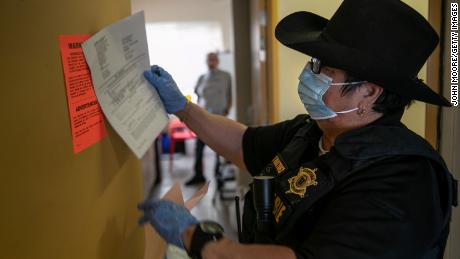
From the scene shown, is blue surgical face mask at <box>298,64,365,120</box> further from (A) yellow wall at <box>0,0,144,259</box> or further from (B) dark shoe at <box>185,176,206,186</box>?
(B) dark shoe at <box>185,176,206,186</box>

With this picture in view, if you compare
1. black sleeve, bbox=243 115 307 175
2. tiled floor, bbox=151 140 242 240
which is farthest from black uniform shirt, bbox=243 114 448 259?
tiled floor, bbox=151 140 242 240

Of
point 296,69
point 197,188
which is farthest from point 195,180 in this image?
point 296,69

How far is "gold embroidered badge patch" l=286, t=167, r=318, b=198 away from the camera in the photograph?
899 mm

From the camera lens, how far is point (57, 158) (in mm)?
627

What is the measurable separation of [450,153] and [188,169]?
14.3 feet

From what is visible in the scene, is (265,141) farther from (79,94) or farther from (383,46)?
(79,94)

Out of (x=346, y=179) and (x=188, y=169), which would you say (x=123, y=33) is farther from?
(x=188, y=169)

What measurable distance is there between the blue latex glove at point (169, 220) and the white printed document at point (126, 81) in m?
0.14

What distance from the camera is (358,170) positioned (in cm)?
84

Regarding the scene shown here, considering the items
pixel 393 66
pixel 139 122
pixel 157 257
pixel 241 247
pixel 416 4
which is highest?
pixel 416 4

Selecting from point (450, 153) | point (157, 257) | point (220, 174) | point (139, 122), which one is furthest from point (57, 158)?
point (220, 174)

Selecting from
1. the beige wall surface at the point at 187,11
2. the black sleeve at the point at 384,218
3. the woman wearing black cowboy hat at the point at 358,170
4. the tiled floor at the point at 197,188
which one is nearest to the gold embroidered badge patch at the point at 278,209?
the woman wearing black cowboy hat at the point at 358,170

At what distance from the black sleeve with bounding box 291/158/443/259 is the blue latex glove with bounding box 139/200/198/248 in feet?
0.82

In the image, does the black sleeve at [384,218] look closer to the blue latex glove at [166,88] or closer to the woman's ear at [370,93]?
the woman's ear at [370,93]
